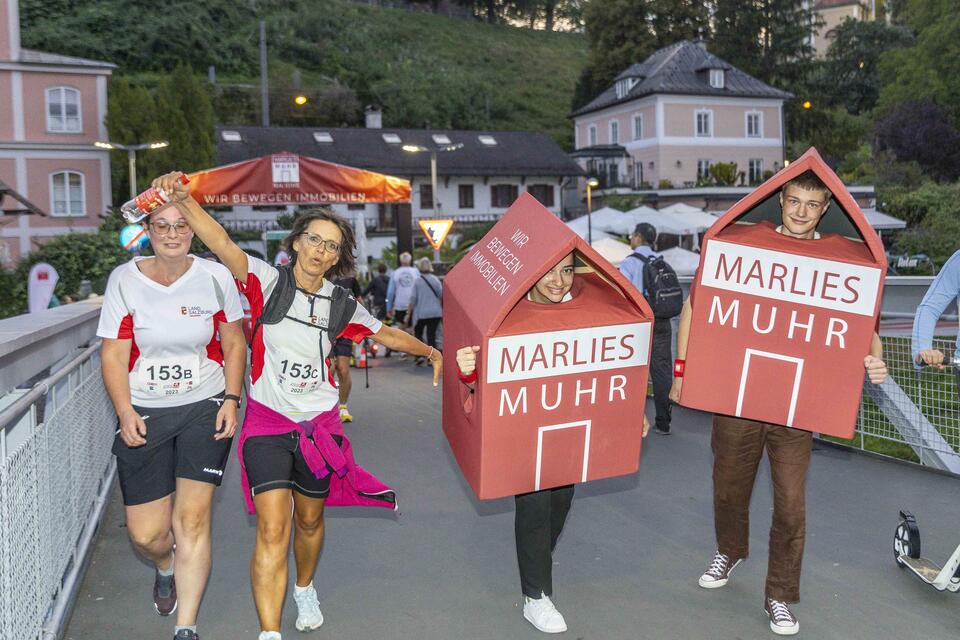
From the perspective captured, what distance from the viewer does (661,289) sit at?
9.95 meters

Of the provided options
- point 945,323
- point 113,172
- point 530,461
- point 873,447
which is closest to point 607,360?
point 530,461

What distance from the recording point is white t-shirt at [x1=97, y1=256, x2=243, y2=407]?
15.1 ft

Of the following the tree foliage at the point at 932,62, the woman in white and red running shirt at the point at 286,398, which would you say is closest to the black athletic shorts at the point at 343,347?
the woman in white and red running shirt at the point at 286,398

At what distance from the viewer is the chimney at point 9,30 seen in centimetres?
4394

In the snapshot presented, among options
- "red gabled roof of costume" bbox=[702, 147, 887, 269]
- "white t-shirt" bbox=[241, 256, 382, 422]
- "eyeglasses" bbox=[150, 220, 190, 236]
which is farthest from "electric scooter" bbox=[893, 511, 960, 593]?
"eyeglasses" bbox=[150, 220, 190, 236]

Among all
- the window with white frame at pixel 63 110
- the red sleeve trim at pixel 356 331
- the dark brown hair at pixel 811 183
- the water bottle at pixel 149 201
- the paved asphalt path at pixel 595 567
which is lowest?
the paved asphalt path at pixel 595 567

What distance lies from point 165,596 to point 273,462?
4.08ft

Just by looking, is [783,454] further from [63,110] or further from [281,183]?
[63,110]

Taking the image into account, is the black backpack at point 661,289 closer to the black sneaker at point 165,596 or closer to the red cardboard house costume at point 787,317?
the red cardboard house costume at point 787,317

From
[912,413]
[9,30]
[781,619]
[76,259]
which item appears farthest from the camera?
[9,30]

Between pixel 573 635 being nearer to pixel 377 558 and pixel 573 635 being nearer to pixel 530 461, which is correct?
pixel 530 461

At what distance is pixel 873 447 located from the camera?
898 cm

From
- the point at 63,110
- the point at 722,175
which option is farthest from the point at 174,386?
the point at 722,175

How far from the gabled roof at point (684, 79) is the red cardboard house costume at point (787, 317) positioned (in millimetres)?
59830
